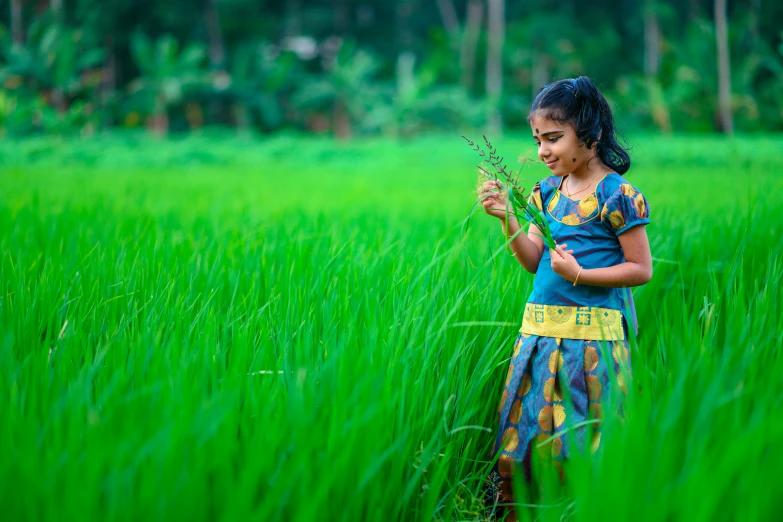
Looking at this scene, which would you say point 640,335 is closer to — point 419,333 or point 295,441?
point 419,333

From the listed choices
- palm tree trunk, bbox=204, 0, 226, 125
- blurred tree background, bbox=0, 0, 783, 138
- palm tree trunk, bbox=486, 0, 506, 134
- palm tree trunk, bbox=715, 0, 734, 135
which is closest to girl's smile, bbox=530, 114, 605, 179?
blurred tree background, bbox=0, 0, 783, 138

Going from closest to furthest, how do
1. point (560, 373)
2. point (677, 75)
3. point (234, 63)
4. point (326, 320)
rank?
point (560, 373)
point (326, 320)
point (677, 75)
point (234, 63)

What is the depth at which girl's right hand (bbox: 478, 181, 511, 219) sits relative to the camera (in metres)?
1.16

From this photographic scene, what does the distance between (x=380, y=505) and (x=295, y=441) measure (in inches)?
6.2

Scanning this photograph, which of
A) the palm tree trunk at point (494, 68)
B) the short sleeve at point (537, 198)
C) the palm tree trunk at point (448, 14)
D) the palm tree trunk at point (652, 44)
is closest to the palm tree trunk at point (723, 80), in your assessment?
the palm tree trunk at point (652, 44)

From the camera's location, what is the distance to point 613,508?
0.67 metres

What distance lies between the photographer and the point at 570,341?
3.90 ft

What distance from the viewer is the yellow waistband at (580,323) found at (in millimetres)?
1185

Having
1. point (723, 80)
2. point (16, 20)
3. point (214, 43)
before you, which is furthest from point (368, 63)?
point (16, 20)

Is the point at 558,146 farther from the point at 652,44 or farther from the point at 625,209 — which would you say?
the point at 652,44

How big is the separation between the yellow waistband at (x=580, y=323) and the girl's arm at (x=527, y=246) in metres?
0.11

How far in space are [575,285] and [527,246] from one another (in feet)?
0.43

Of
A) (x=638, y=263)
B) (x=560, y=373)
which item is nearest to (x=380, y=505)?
(x=560, y=373)

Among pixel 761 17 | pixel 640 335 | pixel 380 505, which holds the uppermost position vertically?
pixel 761 17
